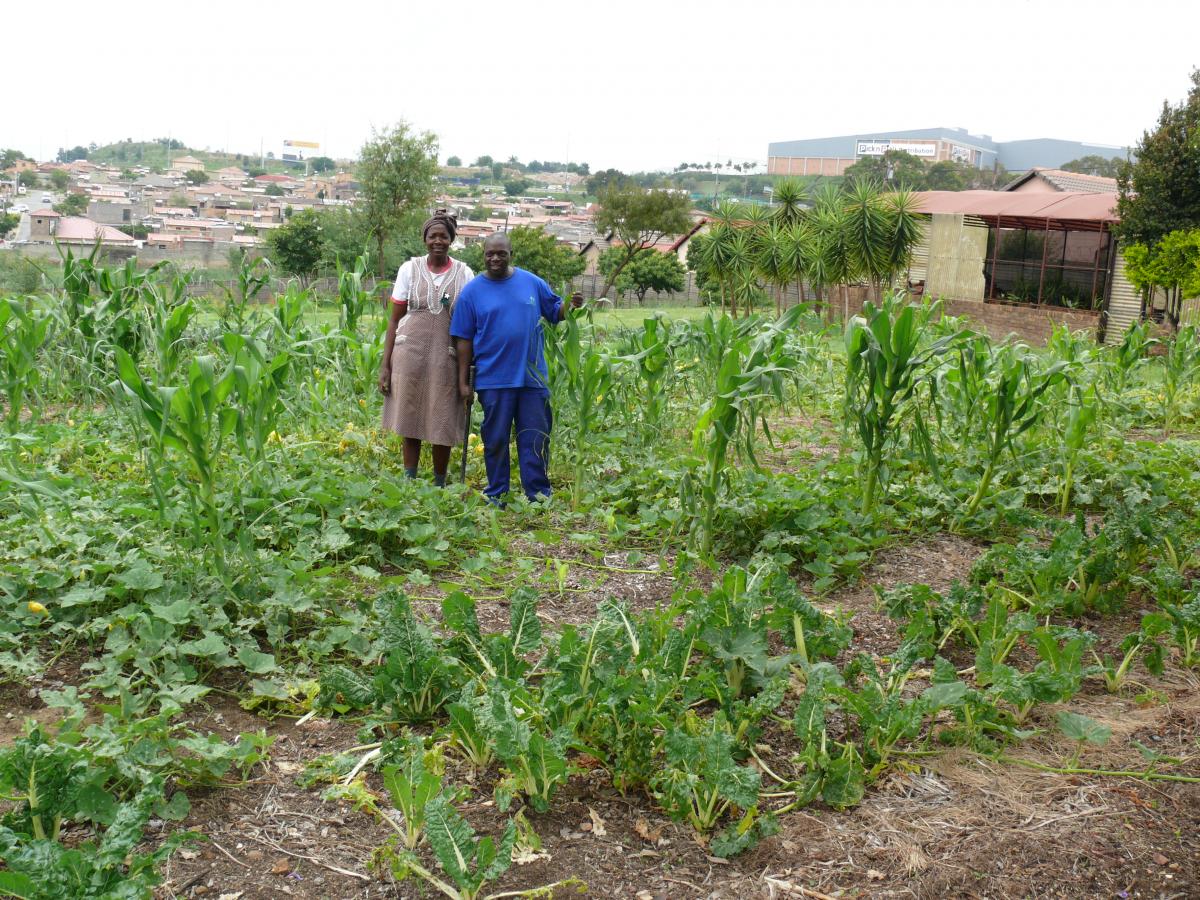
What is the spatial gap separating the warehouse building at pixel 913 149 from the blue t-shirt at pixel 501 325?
100m

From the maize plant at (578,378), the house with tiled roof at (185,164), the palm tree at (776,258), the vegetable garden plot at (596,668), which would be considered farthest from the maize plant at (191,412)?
the house with tiled roof at (185,164)

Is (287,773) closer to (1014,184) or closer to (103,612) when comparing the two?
(103,612)

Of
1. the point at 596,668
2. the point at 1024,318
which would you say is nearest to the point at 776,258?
the point at 1024,318

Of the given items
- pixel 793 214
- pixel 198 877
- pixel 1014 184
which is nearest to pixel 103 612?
pixel 198 877

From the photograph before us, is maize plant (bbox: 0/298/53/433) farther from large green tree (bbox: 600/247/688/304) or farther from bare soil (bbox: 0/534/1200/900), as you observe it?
large green tree (bbox: 600/247/688/304)

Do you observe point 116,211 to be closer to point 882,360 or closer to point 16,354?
point 16,354

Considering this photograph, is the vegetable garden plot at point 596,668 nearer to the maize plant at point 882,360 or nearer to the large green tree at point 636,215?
the maize plant at point 882,360

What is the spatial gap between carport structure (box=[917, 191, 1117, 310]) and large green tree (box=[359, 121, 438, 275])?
20921 mm

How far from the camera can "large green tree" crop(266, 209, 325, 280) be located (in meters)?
46.9

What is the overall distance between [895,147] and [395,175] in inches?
2666

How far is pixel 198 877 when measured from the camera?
2207 millimetres

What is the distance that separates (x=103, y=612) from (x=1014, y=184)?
37477 millimetres

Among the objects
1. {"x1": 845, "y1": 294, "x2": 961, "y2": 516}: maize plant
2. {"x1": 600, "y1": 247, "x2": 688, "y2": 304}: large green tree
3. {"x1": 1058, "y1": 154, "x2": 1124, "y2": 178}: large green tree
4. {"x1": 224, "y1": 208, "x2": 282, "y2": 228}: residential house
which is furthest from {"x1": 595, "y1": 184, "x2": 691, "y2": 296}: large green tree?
{"x1": 1058, "y1": 154, "x2": 1124, "y2": 178}: large green tree

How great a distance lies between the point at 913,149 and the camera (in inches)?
4412
